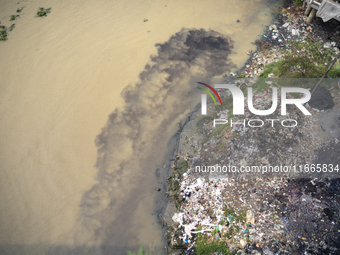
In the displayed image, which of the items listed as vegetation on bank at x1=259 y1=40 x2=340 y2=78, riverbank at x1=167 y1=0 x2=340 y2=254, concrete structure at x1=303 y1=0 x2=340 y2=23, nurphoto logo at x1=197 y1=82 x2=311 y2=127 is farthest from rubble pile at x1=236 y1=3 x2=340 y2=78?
riverbank at x1=167 y1=0 x2=340 y2=254

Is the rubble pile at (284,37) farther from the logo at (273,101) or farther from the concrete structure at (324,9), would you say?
the logo at (273,101)

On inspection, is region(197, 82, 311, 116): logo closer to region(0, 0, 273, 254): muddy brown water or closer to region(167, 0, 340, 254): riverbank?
region(167, 0, 340, 254): riverbank

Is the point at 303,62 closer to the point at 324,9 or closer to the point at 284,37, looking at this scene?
the point at 284,37

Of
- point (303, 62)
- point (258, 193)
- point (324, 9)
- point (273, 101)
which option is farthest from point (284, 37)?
point (258, 193)

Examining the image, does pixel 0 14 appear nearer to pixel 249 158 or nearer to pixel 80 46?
pixel 80 46

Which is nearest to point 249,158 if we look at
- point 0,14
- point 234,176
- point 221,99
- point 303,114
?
point 234,176
